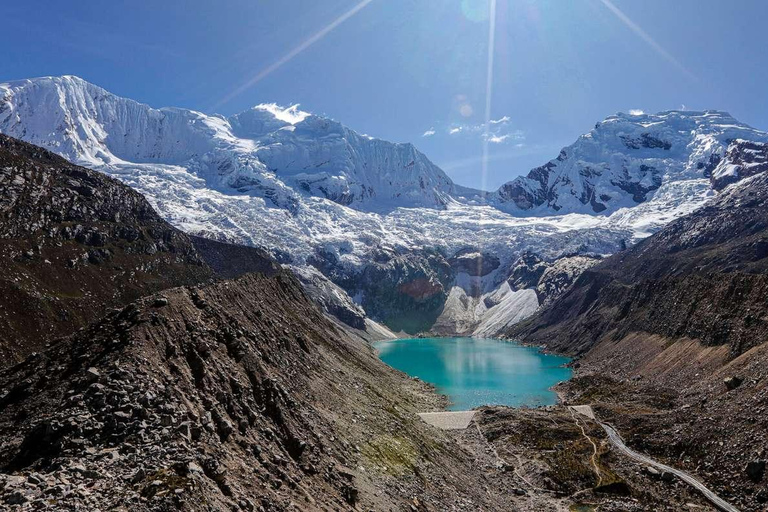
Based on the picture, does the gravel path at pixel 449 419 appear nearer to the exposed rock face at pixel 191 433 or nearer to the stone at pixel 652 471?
the exposed rock face at pixel 191 433

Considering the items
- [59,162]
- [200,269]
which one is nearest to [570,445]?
[200,269]

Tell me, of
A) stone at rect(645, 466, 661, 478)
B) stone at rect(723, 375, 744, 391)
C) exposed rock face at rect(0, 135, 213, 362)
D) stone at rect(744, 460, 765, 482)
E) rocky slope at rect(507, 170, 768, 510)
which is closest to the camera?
stone at rect(744, 460, 765, 482)

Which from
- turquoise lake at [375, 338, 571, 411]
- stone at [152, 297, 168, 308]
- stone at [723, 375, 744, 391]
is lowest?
turquoise lake at [375, 338, 571, 411]

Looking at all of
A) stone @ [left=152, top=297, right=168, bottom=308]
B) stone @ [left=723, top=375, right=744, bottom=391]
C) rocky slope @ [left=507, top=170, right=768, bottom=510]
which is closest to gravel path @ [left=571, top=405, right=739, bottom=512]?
rocky slope @ [left=507, top=170, right=768, bottom=510]

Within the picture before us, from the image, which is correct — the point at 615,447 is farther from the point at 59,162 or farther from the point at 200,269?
the point at 59,162

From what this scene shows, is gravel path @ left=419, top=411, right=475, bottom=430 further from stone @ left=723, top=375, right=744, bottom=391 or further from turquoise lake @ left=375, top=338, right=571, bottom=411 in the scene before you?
stone @ left=723, top=375, right=744, bottom=391

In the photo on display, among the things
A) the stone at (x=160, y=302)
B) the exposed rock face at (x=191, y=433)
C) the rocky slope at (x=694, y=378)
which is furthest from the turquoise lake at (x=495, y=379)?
the stone at (x=160, y=302)
